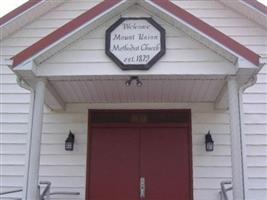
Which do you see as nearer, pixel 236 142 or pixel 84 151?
pixel 236 142

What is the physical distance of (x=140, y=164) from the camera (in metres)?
7.28

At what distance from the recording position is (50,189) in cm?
718

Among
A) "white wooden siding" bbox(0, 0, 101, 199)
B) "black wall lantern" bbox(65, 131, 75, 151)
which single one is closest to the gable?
"black wall lantern" bbox(65, 131, 75, 151)

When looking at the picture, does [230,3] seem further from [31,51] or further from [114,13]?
[31,51]

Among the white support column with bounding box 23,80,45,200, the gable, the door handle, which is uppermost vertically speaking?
the gable

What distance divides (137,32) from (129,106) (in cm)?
194

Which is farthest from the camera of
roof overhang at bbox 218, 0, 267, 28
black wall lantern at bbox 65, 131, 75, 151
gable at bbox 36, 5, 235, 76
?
roof overhang at bbox 218, 0, 267, 28

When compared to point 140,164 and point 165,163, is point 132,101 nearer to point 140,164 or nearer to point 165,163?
point 140,164

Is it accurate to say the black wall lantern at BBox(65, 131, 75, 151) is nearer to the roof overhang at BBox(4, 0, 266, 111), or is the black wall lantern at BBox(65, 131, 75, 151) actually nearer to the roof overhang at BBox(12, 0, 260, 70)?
the roof overhang at BBox(4, 0, 266, 111)

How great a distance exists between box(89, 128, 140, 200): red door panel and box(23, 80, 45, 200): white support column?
1722 millimetres

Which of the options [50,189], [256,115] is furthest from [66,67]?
[256,115]

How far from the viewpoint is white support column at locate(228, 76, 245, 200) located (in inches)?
208

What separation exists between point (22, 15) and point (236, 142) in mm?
4560

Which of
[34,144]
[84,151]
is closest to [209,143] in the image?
[84,151]
